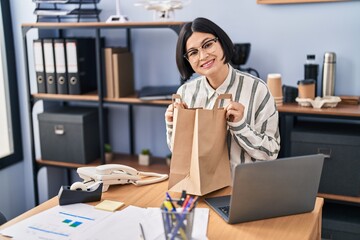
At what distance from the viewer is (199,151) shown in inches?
57.1

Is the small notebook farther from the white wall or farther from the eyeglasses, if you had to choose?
the white wall

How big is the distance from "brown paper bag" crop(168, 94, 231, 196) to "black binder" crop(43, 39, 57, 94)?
5.27ft

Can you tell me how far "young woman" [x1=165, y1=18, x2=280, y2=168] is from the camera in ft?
5.52

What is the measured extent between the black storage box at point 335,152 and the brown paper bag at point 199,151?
1004 mm

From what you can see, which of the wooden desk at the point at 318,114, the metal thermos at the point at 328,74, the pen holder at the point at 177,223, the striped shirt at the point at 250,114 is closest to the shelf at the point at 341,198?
the wooden desk at the point at 318,114

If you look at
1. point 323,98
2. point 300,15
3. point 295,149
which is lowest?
point 295,149

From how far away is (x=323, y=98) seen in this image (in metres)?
2.44

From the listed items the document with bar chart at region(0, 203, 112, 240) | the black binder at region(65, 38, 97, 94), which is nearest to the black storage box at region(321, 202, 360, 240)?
the document with bar chart at region(0, 203, 112, 240)

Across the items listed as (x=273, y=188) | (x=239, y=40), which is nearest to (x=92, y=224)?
(x=273, y=188)

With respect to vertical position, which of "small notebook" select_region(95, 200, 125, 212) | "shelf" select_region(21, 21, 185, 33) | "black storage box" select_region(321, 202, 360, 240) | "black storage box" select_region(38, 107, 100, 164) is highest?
"shelf" select_region(21, 21, 185, 33)

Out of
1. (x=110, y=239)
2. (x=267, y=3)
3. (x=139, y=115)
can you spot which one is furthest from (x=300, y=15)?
(x=110, y=239)

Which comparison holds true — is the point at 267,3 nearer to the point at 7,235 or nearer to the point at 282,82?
the point at 282,82

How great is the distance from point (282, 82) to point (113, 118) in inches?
48.0

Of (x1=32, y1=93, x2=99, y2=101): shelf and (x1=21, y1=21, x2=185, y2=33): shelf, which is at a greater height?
(x1=21, y1=21, x2=185, y2=33): shelf
